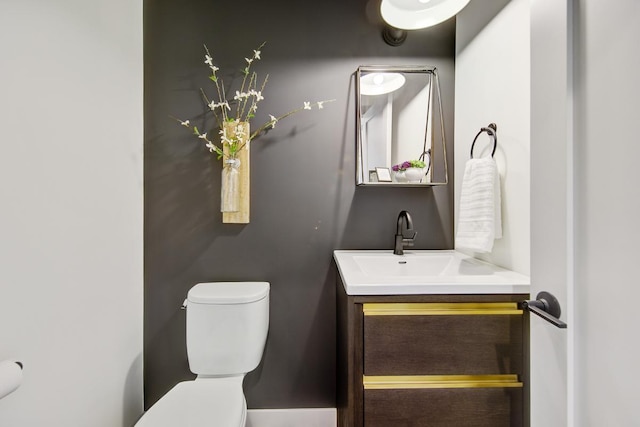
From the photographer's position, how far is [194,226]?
1557mm

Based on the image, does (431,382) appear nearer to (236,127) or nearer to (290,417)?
(290,417)

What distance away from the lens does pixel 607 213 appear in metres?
0.53

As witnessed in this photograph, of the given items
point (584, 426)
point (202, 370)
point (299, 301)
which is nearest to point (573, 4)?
point (584, 426)

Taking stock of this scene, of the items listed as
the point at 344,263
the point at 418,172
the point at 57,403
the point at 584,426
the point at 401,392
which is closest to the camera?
the point at 584,426

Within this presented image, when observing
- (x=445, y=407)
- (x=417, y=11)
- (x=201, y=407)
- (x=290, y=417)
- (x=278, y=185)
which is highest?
(x=417, y=11)

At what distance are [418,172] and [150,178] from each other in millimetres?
1489

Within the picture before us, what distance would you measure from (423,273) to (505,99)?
88 centimetres

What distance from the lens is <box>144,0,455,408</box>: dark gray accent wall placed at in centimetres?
154

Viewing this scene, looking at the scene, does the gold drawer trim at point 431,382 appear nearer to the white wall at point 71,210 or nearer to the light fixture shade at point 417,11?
the white wall at point 71,210

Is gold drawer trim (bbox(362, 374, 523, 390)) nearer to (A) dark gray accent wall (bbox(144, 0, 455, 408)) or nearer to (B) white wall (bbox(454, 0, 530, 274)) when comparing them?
(B) white wall (bbox(454, 0, 530, 274))

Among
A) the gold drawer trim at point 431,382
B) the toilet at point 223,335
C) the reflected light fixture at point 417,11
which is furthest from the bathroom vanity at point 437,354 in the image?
the reflected light fixture at point 417,11

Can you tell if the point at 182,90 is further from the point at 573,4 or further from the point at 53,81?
the point at 573,4

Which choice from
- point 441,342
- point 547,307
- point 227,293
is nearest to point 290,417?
point 227,293

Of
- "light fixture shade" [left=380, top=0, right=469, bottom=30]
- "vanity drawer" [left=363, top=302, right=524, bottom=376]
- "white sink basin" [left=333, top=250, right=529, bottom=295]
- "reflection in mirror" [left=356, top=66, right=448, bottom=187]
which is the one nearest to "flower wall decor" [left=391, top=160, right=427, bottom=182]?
"reflection in mirror" [left=356, top=66, right=448, bottom=187]
